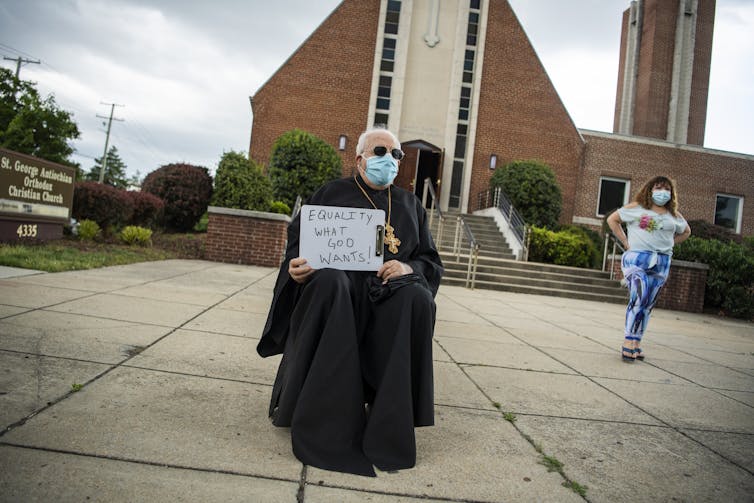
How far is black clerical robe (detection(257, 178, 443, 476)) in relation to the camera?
1.97m

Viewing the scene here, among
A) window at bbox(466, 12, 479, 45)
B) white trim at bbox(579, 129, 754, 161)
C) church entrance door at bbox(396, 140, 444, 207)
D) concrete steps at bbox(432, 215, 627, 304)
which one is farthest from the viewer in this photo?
white trim at bbox(579, 129, 754, 161)

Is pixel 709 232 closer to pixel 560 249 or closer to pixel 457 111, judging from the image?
pixel 560 249

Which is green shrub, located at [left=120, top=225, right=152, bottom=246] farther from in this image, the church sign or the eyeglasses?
the eyeglasses

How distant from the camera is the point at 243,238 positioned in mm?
10383

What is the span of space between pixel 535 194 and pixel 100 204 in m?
12.8

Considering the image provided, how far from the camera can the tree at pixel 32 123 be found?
2764 cm

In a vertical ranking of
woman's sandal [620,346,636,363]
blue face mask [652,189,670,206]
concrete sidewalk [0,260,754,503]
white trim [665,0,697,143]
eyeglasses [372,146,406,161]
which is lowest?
concrete sidewalk [0,260,754,503]

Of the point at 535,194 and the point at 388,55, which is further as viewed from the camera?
the point at 388,55

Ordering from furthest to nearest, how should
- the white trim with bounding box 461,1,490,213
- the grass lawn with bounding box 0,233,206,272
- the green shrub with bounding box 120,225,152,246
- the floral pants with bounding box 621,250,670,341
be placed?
1. the white trim with bounding box 461,1,490,213
2. the green shrub with bounding box 120,225,152,246
3. the grass lawn with bounding box 0,233,206,272
4. the floral pants with bounding box 621,250,670,341

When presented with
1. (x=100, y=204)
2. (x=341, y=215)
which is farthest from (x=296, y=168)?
(x=341, y=215)

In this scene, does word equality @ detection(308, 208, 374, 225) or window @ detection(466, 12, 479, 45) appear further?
window @ detection(466, 12, 479, 45)

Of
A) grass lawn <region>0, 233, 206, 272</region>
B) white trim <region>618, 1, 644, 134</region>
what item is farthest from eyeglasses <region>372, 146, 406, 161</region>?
white trim <region>618, 1, 644, 134</region>

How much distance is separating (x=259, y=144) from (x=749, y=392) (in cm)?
1692

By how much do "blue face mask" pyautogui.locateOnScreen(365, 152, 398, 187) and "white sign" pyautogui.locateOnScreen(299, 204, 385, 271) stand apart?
0.24 metres
